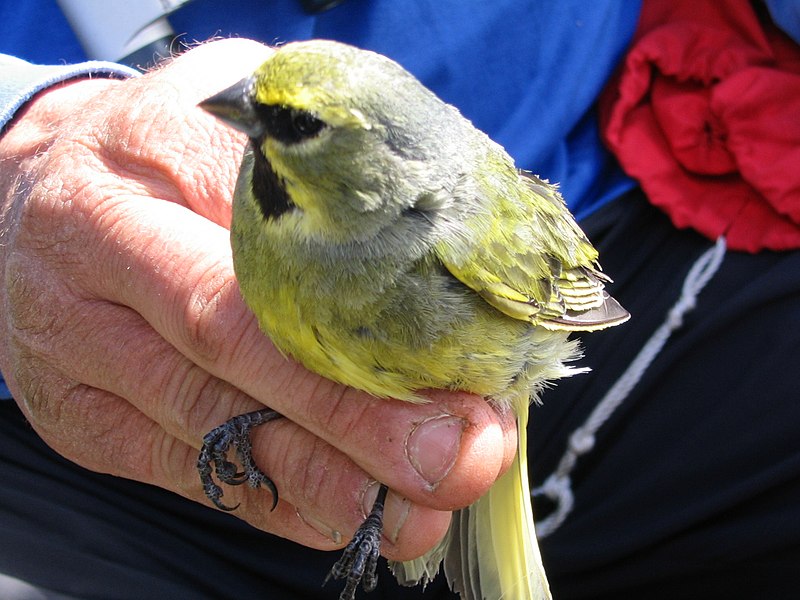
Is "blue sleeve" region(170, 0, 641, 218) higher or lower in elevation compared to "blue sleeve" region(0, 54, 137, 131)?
higher

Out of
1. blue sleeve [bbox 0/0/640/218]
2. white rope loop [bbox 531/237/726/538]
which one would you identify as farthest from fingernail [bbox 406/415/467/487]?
blue sleeve [bbox 0/0/640/218]

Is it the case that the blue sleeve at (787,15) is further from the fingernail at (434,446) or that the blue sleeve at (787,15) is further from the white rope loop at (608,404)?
the fingernail at (434,446)

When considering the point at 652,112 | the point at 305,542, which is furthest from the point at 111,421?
the point at 652,112

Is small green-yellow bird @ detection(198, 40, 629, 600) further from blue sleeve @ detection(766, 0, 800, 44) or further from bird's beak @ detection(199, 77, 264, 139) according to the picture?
blue sleeve @ detection(766, 0, 800, 44)

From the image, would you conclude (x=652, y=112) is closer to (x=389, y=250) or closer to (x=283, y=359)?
(x=389, y=250)

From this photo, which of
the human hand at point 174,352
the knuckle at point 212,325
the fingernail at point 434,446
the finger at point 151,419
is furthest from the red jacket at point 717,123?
the knuckle at point 212,325

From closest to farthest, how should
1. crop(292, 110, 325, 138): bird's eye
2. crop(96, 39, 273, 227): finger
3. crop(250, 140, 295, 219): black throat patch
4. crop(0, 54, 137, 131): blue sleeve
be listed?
crop(292, 110, 325, 138): bird's eye
crop(250, 140, 295, 219): black throat patch
crop(96, 39, 273, 227): finger
crop(0, 54, 137, 131): blue sleeve

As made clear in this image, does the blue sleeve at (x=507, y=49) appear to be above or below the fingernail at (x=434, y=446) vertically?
above
